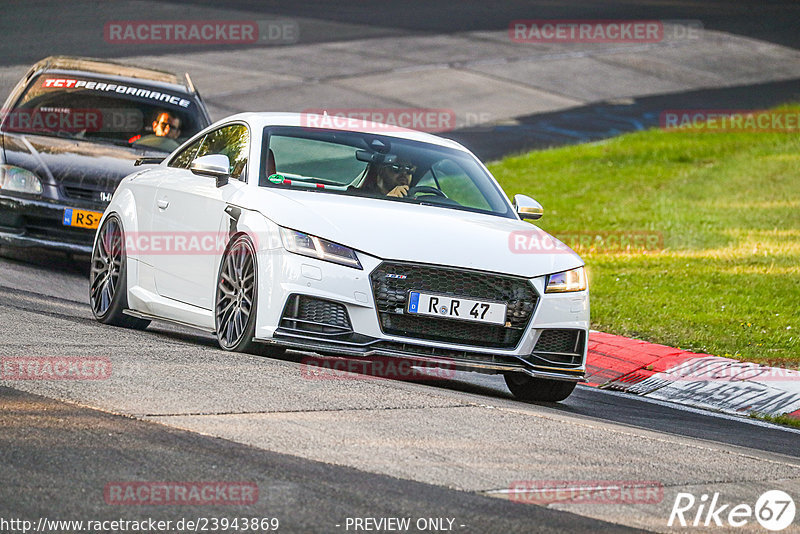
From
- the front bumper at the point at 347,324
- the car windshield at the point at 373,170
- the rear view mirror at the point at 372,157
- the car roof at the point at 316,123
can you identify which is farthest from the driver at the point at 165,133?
the front bumper at the point at 347,324

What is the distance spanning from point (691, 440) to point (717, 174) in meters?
16.0

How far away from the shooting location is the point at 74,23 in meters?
30.8

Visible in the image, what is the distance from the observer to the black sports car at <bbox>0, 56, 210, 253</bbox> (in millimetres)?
12211

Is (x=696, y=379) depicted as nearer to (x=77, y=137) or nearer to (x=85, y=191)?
(x=85, y=191)

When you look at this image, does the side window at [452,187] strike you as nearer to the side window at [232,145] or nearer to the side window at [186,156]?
the side window at [232,145]

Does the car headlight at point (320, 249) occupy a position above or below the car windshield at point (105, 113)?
below

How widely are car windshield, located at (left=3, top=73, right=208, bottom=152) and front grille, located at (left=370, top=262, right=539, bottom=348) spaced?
19.8 feet

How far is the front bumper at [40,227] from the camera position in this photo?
12.2 metres

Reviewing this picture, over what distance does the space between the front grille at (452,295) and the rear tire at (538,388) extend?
0.60 metres

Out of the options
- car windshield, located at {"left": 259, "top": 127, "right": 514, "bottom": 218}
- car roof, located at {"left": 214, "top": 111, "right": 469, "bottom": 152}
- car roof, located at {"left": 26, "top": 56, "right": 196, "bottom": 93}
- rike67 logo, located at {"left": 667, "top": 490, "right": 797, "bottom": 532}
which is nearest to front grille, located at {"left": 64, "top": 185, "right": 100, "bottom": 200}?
car roof, located at {"left": 26, "top": 56, "right": 196, "bottom": 93}

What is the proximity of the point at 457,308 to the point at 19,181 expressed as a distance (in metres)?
5.84

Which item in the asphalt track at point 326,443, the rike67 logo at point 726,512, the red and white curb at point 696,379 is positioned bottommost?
the red and white curb at point 696,379

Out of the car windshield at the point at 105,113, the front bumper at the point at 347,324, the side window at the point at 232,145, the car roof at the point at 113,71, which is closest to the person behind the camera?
the front bumper at the point at 347,324

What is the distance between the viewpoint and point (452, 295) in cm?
786
